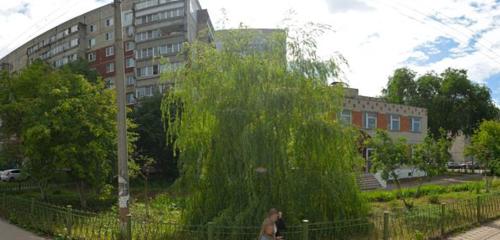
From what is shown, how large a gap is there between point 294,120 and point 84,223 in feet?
19.4

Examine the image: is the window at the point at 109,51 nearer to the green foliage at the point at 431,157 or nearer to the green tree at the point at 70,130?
the green tree at the point at 70,130

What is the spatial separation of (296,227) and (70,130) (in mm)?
12494

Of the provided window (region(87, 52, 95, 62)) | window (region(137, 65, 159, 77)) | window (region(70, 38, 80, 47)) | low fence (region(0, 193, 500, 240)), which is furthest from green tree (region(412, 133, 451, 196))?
window (region(70, 38, 80, 47))

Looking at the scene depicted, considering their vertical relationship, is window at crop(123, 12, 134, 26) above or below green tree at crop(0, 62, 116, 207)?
above

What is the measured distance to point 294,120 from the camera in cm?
1150

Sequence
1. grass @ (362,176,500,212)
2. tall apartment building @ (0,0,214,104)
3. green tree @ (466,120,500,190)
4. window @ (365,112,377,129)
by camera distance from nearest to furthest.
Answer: grass @ (362,176,500,212) → green tree @ (466,120,500,190) → window @ (365,112,377,129) → tall apartment building @ (0,0,214,104)

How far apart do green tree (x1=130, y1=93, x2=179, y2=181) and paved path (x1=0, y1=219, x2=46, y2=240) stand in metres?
16.5

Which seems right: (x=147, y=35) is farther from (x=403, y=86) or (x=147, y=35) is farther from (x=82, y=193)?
(x=403, y=86)

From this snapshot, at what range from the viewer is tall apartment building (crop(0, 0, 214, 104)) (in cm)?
4259

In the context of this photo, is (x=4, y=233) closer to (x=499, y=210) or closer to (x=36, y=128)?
(x=36, y=128)

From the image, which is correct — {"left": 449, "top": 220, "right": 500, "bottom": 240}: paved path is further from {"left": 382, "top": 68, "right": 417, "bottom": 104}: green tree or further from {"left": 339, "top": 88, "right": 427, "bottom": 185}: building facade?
{"left": 382, "top": 68, "right": 417, "bottom": 104}: green tree

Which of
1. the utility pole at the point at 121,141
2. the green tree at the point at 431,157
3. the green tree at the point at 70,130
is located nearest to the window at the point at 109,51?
the green tree at the point at 70,130

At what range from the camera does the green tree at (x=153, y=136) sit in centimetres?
3203

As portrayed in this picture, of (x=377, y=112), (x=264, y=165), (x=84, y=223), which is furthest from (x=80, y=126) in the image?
(x=377, y=112)
